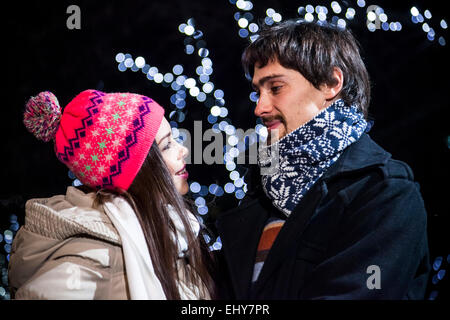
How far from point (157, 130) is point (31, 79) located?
1428 millimetres

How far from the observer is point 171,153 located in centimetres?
186

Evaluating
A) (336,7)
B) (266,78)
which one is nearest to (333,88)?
(266,78)

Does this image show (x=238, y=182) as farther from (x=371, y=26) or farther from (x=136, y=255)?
(x=136, y=255)

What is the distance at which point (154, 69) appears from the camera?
269 centimetres

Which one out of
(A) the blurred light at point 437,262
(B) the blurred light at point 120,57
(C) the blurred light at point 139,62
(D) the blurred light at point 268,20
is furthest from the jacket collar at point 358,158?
(B) the blurred light at point 120,57

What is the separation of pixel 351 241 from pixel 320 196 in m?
0.19

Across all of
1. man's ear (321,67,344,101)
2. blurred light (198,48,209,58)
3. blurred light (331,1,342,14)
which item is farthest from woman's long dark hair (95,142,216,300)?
blurred light (331,1,342,14)

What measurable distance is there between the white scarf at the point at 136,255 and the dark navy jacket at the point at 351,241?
0.71 feet

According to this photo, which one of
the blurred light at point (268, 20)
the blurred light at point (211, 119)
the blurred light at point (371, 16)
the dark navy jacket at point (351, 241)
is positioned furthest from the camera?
the blurred light at point (211, 119)

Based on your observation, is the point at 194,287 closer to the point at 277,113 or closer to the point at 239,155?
the point at 277,113

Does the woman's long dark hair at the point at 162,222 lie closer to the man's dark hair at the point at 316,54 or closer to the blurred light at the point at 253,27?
the man's dark hair at the point at 316,54

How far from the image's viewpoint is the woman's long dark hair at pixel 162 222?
1605 millimetres

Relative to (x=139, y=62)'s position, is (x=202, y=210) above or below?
below
